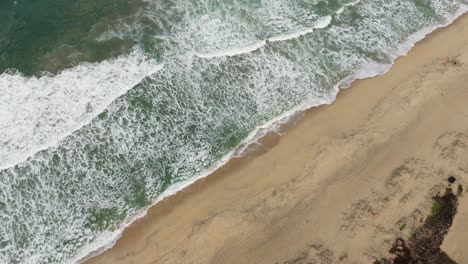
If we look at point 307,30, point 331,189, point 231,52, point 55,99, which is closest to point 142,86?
point 55,99

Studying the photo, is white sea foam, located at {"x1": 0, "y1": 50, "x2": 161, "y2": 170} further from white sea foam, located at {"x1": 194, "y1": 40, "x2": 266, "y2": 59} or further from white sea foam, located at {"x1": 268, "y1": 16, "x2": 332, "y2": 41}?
white sea foam, located at {"x1": 268, "y1": 16, "x2": 332, "y2": 41}

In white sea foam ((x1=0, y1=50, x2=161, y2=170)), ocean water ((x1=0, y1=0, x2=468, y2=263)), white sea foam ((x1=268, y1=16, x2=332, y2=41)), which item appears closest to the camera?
ocean water ((x1=0, y1=0, x2=468, y2=263))

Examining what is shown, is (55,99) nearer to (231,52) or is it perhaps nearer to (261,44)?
(231,52)

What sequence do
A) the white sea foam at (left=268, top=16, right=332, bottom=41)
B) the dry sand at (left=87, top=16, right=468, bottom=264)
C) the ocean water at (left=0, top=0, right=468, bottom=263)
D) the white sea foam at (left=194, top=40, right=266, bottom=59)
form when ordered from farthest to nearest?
1. the white sea foam at (left=268, top=16, right=332, bottom=41)
2. the white sea foam at (left=194, top=40, right=266, bottom=59)
3. the ocean water at (left=0, top=0, right=468, bottom=263)
4. the dry sand at (left=87, top=16, right=468, bottom=264)

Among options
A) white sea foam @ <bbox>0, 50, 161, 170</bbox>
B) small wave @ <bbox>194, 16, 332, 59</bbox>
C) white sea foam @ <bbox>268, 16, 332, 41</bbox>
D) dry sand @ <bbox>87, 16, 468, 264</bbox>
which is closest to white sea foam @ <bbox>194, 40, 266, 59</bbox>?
small wave @ <bbox>194, 16, 332, 59</bbox>

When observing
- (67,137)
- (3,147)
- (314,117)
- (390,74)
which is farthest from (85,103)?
(390,74)

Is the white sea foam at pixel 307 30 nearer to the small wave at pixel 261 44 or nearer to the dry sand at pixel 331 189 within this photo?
the small wave at pixel 261 44

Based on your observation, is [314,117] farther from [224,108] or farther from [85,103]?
[85,103]
